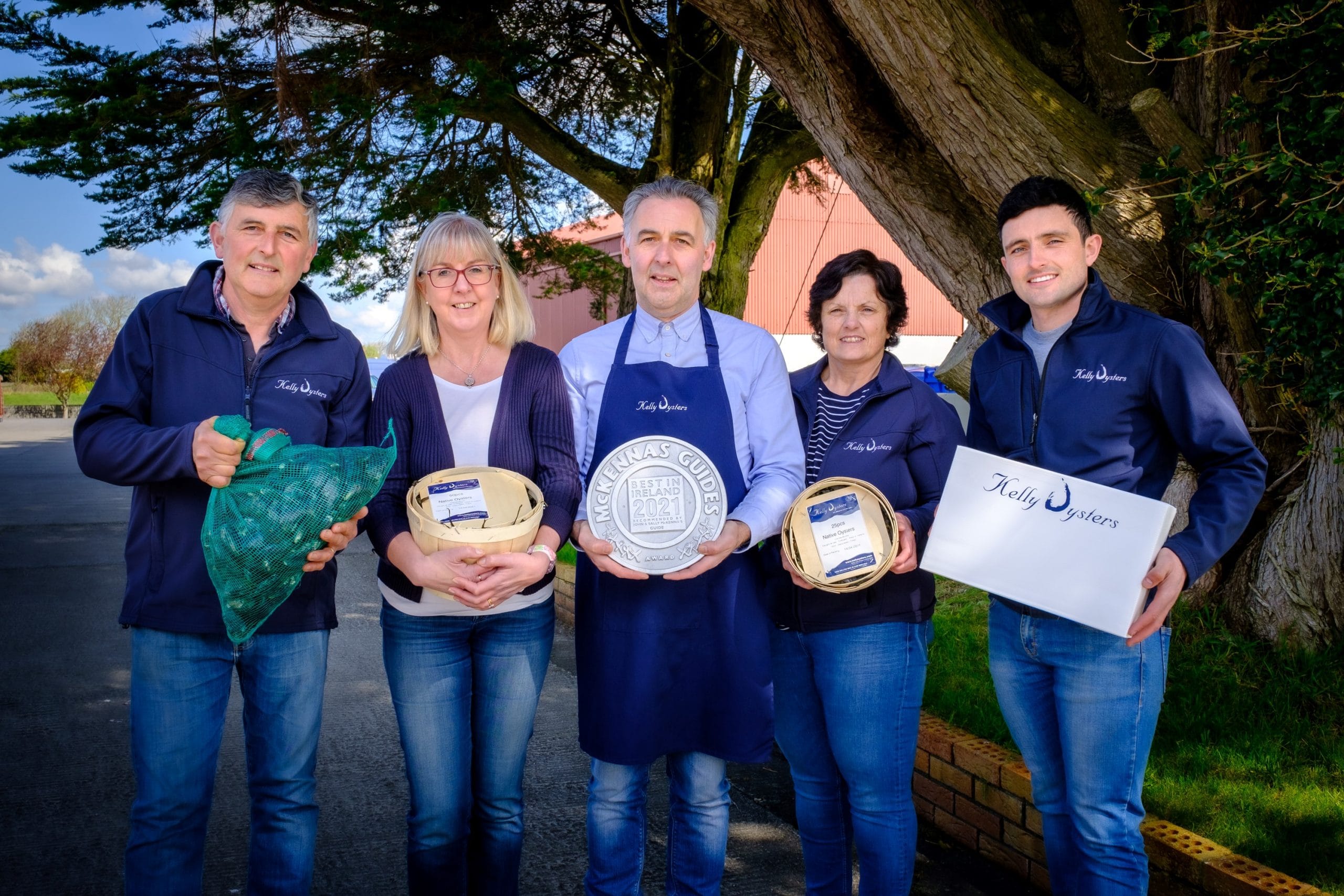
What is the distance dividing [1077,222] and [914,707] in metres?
1.41

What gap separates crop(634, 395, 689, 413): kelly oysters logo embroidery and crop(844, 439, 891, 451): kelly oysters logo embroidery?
50cm

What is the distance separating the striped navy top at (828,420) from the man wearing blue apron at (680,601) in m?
0.14

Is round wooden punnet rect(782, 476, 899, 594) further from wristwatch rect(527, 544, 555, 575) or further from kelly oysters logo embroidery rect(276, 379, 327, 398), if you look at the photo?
kelly oysters logo embroidery rect(276, 379, 327, 398)

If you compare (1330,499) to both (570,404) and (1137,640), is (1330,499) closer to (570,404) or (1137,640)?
(1137,640)

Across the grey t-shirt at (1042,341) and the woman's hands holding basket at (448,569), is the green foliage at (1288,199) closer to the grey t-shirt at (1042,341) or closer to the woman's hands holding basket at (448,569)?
the grey t-shirt at (1042,341)

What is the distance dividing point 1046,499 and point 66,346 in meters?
54.6

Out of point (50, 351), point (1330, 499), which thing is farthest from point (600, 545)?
point (50, 351)

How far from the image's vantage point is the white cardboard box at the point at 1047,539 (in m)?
2.32

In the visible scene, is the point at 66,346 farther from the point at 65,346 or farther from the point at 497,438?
the point at 497,438

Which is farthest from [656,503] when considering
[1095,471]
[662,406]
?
[1095,471]

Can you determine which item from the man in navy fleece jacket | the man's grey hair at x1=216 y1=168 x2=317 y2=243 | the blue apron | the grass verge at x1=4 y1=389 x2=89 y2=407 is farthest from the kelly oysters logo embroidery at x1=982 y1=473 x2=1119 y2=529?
the grass verge at x1=4 y1=389 x2=89 y2=407

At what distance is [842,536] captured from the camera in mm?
2592

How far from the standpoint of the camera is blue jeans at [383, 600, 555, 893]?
2637mm

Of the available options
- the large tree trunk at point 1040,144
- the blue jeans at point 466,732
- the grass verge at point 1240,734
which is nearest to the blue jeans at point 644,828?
the blue jeans at point 466,732
